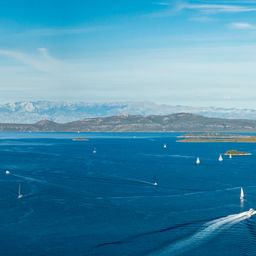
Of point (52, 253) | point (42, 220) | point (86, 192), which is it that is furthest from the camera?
point (86, 192)

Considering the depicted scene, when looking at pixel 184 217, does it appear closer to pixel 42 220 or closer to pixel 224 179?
pixel 42 220

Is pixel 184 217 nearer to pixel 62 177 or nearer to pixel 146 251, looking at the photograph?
pixel 146 251

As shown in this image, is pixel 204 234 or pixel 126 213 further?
pixel 126 213

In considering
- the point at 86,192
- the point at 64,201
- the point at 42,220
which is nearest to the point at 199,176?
the point at 86,192

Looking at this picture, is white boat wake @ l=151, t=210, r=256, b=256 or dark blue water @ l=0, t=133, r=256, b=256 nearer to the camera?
white boat wake @ l=151, t=210, r=256, b=256

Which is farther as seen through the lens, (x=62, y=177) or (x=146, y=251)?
(x=62, y=177)

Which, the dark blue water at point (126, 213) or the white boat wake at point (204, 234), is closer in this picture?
the white boat wake at point (204, 234)

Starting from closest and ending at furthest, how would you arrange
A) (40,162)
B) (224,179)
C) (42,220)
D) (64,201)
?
(42,220) → (64,201) → (224,179) → (40,162)

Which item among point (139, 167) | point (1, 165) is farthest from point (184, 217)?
point (1, 165)
